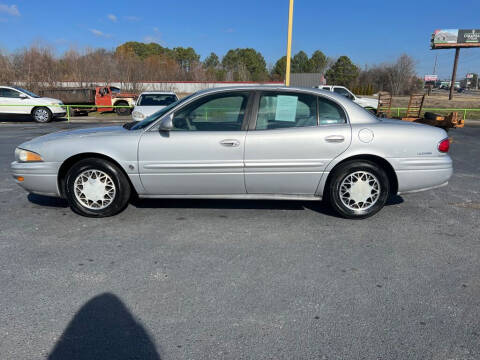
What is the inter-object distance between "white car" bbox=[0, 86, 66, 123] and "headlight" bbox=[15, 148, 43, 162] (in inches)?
526

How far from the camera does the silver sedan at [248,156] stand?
398 centimetres

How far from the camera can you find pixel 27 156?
4160 mm

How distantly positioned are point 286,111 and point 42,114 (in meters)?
15.3

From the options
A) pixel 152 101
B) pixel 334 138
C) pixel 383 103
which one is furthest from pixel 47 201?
pixel 383 103

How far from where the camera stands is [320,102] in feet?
Result: 13.5

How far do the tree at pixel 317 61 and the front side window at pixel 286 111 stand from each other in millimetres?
85054

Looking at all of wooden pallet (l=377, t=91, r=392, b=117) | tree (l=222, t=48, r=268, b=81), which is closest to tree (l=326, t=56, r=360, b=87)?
tree (l=222, t=48, r=268, b=81)

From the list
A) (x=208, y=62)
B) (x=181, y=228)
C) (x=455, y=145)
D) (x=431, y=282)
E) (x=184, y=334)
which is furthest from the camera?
(x=208, y=62)

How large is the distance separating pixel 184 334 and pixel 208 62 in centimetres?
10582

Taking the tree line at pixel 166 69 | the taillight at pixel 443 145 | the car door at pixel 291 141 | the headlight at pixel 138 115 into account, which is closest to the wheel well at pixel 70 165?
the car door at pixel 291 141

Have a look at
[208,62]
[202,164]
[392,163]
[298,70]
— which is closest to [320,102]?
[392,163]

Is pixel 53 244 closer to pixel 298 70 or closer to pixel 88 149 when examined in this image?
pixel 88 149

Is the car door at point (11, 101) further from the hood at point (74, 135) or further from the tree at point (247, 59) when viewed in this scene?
the tree at point (247, 59)

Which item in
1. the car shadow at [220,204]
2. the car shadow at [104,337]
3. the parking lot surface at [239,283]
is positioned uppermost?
the car shadow at [220,204]
